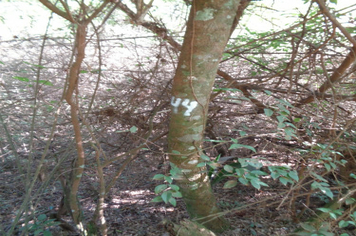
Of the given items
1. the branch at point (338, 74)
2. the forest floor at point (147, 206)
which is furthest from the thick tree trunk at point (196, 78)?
the branch at point (338, 74)

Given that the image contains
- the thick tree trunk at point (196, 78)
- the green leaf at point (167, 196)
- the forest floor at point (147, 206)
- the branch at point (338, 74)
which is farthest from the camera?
the forest floor at point (147, 206)

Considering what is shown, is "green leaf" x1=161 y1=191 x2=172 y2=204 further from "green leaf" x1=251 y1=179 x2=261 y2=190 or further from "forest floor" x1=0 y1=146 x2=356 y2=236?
"forest floor" x1=0 y1=146 x2=356 y2=236

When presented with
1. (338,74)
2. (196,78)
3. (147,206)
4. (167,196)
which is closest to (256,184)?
(167,196)

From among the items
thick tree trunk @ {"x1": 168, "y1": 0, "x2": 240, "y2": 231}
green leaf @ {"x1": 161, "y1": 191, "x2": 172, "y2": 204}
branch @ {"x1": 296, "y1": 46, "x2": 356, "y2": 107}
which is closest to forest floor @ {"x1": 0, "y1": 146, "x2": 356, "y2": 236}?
thick tree trunk @ {"x1": 168, "y1": 0, "x2": 240, "y2": 231}

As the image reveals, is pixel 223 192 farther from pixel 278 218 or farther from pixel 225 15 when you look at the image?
pixel 225 15

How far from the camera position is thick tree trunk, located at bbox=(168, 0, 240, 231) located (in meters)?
2.05

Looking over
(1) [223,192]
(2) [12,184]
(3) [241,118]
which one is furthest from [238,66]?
(2) [12,184]

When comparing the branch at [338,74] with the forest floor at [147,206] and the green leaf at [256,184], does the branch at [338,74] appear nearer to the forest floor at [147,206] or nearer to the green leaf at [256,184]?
the forest floor at [147,206]

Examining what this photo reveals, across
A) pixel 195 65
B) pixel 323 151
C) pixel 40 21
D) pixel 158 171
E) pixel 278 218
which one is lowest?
pixel 278 218

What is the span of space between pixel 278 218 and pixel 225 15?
228 cm

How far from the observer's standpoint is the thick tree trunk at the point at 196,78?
2047mm

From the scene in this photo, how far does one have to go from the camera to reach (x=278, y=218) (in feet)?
9.96

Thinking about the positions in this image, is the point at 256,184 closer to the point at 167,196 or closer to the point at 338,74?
the point at 167,196

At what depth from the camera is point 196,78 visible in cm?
215
